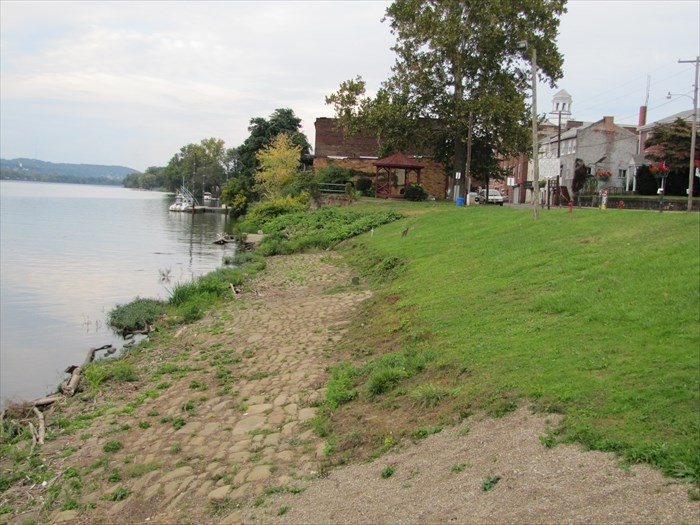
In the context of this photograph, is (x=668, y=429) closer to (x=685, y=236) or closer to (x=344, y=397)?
(x=344, y=397)

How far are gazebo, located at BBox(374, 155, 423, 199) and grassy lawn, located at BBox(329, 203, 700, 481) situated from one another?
3141 cm

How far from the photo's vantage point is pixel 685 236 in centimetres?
1203

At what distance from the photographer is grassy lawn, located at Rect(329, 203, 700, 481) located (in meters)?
6.02

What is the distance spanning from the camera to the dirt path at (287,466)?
501 cm

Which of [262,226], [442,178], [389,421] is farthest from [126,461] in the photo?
[442,178]

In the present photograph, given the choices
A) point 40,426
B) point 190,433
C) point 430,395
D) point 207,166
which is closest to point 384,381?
point 430,395

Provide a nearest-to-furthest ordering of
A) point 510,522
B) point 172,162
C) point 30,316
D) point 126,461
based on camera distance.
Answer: point 510,522 → point 126,461 → point 30,316 → point 172,162

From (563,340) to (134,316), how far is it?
15299mm

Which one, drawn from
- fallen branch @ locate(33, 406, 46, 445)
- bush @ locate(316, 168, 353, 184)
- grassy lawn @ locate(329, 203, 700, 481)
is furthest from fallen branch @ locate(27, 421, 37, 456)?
bush @ locate(316, 168, 353, 184)

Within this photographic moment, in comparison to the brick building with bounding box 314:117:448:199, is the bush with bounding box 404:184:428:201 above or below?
below

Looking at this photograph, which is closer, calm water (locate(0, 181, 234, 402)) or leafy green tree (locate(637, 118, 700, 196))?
calm water (locate(0, 181, 234, 402))

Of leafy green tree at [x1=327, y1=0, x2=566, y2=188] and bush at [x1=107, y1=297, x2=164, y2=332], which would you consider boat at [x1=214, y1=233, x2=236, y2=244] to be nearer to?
leafy green tree at [x1=327, y1=0, x2=566, y2=188]

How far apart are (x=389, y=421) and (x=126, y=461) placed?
3.90 metres

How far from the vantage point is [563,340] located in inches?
328
